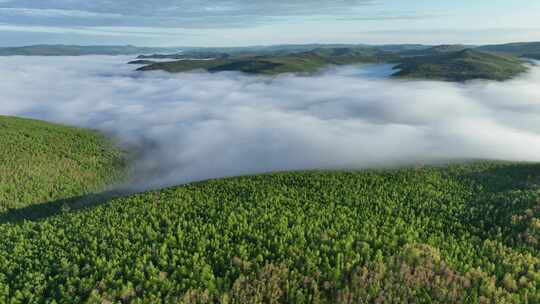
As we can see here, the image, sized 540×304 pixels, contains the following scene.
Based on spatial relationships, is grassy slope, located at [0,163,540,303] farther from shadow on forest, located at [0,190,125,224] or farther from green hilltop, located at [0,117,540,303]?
shadow on forest, located at [0,190,125,224]

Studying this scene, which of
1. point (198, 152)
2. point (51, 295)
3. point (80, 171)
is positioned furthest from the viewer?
point (198, 152)

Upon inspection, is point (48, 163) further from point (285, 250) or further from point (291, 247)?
point (291, 247)

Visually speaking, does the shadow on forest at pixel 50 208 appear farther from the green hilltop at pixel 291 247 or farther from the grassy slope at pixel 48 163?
the green hilltop at pixel 291 247

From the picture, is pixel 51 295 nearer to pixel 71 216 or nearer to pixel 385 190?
pixel 71 216

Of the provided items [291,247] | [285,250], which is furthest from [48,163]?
[291,247]

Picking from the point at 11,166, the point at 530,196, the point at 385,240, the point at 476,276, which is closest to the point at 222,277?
the point at 385,240

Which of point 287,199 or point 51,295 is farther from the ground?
point 287,199
